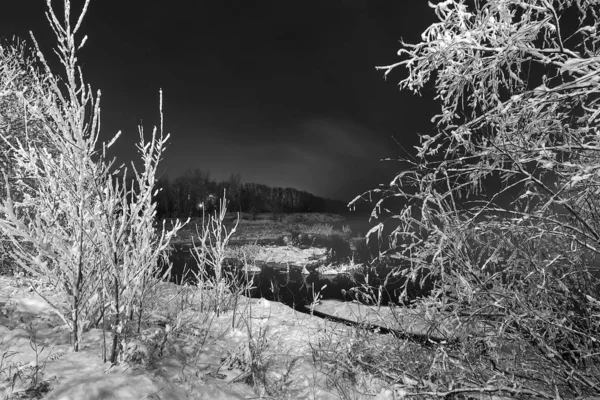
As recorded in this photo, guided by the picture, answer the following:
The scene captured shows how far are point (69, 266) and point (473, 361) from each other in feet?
15.0

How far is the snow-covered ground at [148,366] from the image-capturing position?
101 inches

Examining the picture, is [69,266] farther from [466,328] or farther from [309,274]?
[309,274]

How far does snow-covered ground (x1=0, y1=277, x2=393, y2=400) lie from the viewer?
257cm

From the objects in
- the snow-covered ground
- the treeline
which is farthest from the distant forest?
the snow-covered ground

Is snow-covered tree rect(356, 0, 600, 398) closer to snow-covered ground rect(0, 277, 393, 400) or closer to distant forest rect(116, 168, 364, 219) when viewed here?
snow-covered ground rect(0, 277, 393, 400)

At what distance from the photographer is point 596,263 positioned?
343cm

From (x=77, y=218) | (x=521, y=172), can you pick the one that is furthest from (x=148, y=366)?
(x=521, y=172)

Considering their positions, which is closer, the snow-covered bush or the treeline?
the snow-covered bush

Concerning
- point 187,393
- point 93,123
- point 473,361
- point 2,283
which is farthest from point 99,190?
point 2,283

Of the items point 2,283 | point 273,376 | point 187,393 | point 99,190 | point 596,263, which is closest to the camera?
point 99,190

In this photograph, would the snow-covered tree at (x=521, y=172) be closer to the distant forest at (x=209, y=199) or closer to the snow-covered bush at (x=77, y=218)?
the snow-covered bush at (x=77, y=218)

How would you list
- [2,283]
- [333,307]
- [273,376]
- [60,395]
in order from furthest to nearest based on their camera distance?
[333,307] → [2,283] → [273,376] → [60,395]

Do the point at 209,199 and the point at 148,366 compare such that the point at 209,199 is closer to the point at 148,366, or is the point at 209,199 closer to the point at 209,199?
the point at 209,199

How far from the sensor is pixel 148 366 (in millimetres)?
3203
